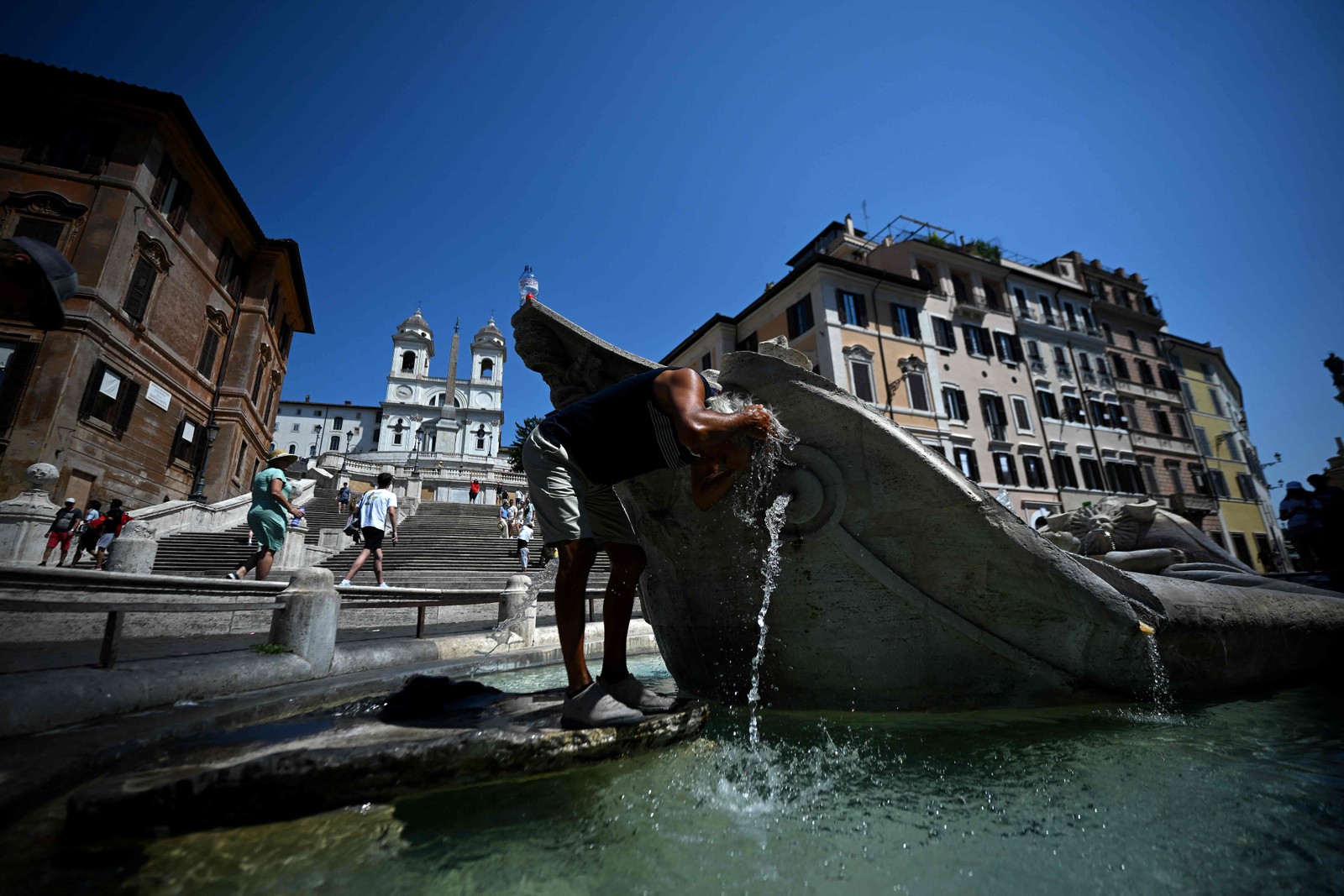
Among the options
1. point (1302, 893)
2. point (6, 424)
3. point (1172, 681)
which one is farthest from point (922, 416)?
point (6, 424)

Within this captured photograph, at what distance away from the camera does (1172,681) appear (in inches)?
115

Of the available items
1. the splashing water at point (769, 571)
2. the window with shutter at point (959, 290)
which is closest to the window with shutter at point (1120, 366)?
the window with shutter at point (959, 290)

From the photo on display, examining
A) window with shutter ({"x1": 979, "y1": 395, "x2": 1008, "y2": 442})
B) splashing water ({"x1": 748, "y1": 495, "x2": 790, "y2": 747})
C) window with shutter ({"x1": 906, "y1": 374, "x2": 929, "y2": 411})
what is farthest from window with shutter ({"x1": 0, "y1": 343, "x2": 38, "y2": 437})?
window with shutter ({"x1": 979, "y1": 395, "x2": 1008, "y2": 442})

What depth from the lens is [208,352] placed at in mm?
22141

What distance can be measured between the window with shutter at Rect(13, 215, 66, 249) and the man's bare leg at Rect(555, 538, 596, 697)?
22.8m

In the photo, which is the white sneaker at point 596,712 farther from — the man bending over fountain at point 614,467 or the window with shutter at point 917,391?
the window with shutter at point 917,391

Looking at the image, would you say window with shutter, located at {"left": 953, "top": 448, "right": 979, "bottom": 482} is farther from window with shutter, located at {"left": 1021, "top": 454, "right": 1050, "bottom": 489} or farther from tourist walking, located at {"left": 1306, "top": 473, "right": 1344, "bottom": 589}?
tourist walking, located at {"left": 1306, "top": 473, "right": 1344, "bottom": 589}

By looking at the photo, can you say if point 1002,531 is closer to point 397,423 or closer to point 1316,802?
point 1316,802

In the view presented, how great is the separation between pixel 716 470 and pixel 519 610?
4.72 meters

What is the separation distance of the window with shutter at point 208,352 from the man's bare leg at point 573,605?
25.1 meters

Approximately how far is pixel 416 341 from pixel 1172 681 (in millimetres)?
82042

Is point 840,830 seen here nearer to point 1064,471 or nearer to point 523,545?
point 523,545

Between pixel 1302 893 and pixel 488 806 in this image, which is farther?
pixel 488 806

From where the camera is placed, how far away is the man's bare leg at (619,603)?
2.46 meters
